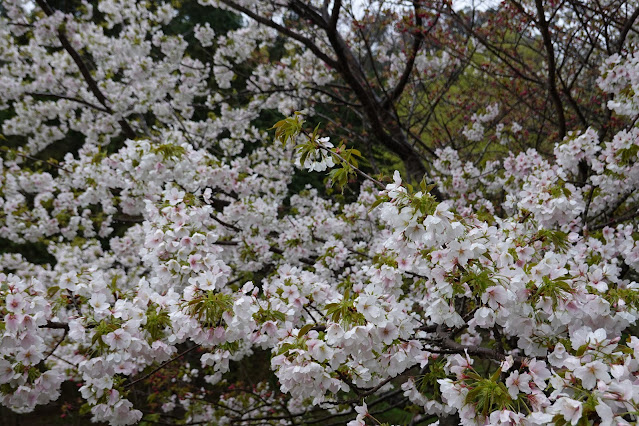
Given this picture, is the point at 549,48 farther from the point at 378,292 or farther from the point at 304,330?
the point at 304,330

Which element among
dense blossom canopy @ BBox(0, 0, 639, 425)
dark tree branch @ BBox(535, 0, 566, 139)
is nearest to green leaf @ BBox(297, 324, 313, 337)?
dense blossom canopy @ BBox(0, 0, 639, 425)

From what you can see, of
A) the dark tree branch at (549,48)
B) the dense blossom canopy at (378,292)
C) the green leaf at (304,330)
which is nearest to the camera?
the dense blossom canopy at (378,292)

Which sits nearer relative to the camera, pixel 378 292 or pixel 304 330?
pixel 304 330

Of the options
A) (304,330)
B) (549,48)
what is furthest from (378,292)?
(549,48)

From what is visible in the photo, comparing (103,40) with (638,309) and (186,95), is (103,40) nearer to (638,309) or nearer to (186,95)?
(186,95)

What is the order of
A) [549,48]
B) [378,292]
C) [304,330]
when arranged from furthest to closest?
[549,48]
[378,292]
[304,330]

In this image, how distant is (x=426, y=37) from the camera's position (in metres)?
4.85

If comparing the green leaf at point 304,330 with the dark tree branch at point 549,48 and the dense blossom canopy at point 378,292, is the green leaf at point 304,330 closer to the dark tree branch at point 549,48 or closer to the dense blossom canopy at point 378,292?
the dense blossom canopy at point 378,292

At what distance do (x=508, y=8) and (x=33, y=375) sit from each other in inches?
207

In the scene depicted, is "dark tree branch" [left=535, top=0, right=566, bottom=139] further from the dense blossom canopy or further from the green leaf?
the green leaf

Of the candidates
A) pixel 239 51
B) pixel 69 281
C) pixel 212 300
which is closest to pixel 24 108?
pixel 239 51

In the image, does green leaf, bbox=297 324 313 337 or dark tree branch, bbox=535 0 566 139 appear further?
dark tree branch, bbox=535 0 566 139

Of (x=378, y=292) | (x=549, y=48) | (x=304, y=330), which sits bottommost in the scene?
(x=304, y=330)

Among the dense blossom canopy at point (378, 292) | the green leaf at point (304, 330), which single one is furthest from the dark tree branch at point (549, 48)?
the green leaf at point (304, 330)
